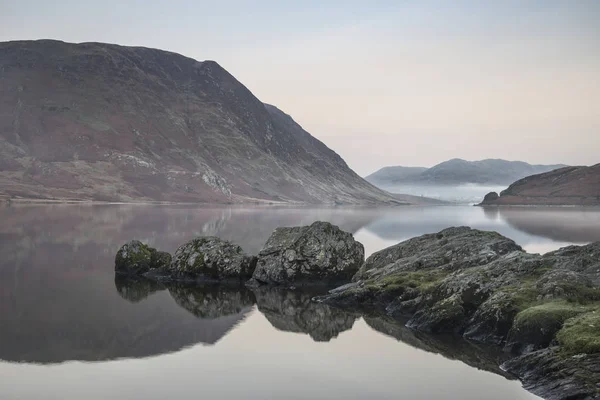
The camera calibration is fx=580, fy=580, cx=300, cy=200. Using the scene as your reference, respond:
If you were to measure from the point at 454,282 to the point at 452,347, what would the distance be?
4754 millimetres

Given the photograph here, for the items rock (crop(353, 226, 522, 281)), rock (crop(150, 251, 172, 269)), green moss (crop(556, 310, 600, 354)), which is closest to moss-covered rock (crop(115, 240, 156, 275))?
rock (crop(150, 251, 172, 269))

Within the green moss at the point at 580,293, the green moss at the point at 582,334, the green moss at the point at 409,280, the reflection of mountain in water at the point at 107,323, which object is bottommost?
the reflection of mountain in water at the point at 107,323

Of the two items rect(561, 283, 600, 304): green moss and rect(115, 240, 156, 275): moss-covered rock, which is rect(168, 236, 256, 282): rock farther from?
rect(561, 283, 600, 304): green moss

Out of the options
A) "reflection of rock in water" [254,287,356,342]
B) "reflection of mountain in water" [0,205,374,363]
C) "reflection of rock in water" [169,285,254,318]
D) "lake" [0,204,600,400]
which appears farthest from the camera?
"reflection of rock in water" [169,285,254,318]

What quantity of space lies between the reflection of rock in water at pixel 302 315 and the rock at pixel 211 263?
3983mm

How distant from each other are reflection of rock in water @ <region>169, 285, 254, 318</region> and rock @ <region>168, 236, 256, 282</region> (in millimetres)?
2072

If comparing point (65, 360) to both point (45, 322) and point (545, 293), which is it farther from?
point (545, 293)

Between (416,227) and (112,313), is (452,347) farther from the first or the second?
(416,227)

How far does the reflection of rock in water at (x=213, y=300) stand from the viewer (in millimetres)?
30656

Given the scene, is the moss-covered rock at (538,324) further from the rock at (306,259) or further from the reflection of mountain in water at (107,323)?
the rock at (306,259)

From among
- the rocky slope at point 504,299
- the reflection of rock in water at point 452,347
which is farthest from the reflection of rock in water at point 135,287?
the reflection of rock in water at point 452,347

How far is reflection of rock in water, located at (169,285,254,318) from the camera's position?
30.7 m

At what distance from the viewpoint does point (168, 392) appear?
1767cm

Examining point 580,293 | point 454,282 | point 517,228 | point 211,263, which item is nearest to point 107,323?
point 211,263
